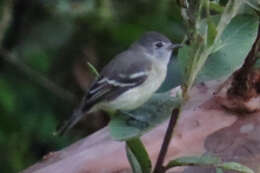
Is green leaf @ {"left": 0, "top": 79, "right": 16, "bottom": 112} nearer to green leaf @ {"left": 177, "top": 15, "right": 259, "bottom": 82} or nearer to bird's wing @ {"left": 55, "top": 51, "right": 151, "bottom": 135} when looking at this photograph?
bird's wing @ {"left": 55, "top": 51, "right": 151, "bottom": 135}

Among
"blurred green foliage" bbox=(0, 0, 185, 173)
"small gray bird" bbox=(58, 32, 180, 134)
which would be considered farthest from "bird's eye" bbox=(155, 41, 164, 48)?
"blurred green foliage" bbox=(0, 0, 185, 173)

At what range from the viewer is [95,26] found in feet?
13.2

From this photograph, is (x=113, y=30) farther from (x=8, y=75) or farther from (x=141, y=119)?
(x=141, y=119)

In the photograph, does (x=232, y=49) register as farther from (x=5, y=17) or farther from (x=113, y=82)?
(x=5, y=17)

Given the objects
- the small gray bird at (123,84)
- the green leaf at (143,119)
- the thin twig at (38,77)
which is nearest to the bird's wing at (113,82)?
the small gray bird at (123,84)

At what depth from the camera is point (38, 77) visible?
4008mm

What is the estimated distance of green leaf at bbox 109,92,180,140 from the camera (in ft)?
5.41

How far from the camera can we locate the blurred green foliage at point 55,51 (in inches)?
154

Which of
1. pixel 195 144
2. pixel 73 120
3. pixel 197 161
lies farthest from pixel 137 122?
pixel 73 120

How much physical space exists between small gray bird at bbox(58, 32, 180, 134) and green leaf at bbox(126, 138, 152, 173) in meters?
0.68

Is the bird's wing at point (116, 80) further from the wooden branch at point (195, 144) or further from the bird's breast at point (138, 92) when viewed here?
the wooden branch at point (195, 144)

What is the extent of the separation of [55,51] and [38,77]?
0.74 ft

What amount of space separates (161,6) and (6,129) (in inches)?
42.5

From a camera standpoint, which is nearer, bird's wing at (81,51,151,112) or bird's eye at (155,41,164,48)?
bird's wing at (81,51,151,112)
